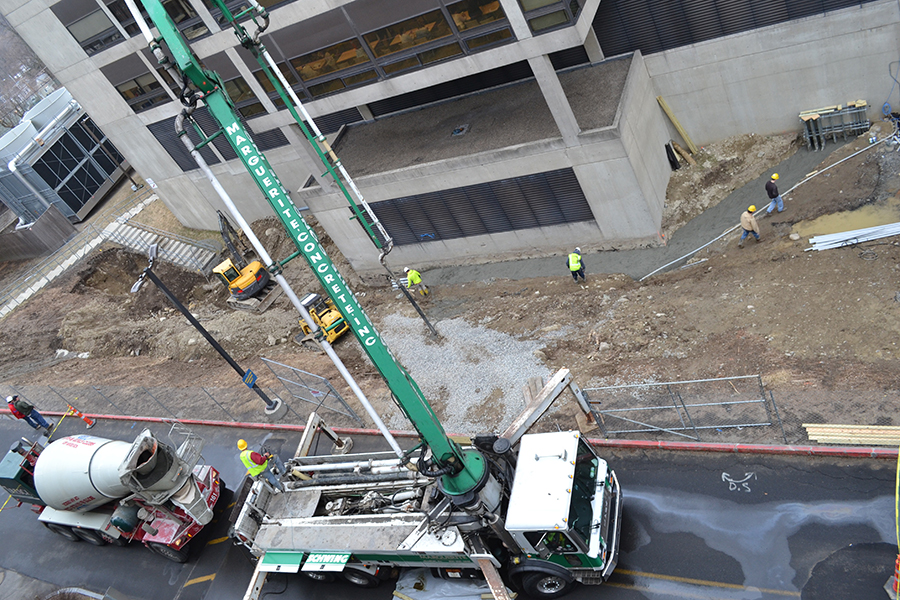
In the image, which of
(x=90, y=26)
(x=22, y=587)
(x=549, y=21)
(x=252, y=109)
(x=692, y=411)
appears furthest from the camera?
(x=90, y=26)

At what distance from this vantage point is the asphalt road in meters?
11.8

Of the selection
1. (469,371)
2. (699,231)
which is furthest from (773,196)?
(469,371)

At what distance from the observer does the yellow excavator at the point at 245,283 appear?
104ft

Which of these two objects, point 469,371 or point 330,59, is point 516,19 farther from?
point 469,371

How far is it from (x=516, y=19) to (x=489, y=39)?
1.31 metres

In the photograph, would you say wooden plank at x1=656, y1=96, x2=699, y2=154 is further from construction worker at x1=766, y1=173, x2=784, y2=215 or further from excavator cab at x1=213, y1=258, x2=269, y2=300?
excavator cab at x1=213, y1=258, x2=269, y2=300

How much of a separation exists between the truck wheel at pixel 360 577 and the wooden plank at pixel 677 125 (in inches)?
819

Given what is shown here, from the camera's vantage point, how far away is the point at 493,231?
88.1 ft

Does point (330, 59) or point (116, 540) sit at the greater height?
point (330, 59)

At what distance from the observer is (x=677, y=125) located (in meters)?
25.9

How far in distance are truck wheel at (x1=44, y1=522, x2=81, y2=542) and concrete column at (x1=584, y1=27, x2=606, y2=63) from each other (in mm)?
24608

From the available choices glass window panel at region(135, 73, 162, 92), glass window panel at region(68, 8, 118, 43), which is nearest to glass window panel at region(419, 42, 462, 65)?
glass window panel at region(135, 73, 162, 92)

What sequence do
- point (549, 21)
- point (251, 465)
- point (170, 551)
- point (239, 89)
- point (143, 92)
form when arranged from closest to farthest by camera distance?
point (251, 465)
point (170, 551)
point (549, 21)
point (239, 89)
point (143, 92)

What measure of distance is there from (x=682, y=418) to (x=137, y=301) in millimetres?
30932
